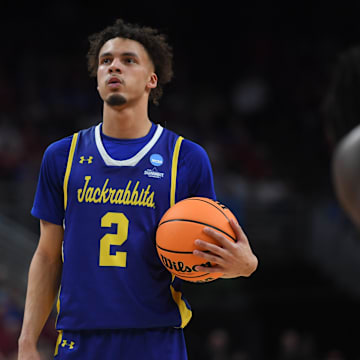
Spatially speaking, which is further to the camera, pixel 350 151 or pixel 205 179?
pixel 205 179

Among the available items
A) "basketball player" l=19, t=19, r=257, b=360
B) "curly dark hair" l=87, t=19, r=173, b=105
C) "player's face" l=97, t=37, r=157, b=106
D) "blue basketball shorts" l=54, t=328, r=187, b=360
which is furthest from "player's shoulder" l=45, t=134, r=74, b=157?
"blue basketball shorts" l=54, t=328, r=187, b=360

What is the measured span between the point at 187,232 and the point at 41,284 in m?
0.71

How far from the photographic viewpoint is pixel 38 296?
2.44m

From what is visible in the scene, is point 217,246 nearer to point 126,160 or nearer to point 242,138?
point 126,160

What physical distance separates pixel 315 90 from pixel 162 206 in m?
10.7

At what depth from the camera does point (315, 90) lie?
12.5m

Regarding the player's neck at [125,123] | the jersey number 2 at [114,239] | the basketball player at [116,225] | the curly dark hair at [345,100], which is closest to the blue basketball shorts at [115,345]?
the basketball player at [116,225]

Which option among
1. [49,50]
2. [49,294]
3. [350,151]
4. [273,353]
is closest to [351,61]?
[350,151]

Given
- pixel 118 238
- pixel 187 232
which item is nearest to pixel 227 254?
pixel 187 232

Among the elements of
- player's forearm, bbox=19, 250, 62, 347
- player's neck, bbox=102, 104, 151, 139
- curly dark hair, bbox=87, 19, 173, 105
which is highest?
curly dark hair, bbox=87, 19, 173, 105

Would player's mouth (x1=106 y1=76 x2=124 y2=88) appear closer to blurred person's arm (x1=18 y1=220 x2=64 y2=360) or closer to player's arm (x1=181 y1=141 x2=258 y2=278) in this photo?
player's arm (x1=181 y1=141 x2=258 y2=278)

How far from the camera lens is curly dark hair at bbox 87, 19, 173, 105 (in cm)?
252

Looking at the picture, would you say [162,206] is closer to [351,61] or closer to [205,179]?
[205,179]

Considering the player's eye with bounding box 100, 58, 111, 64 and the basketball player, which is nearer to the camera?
the basketball player
